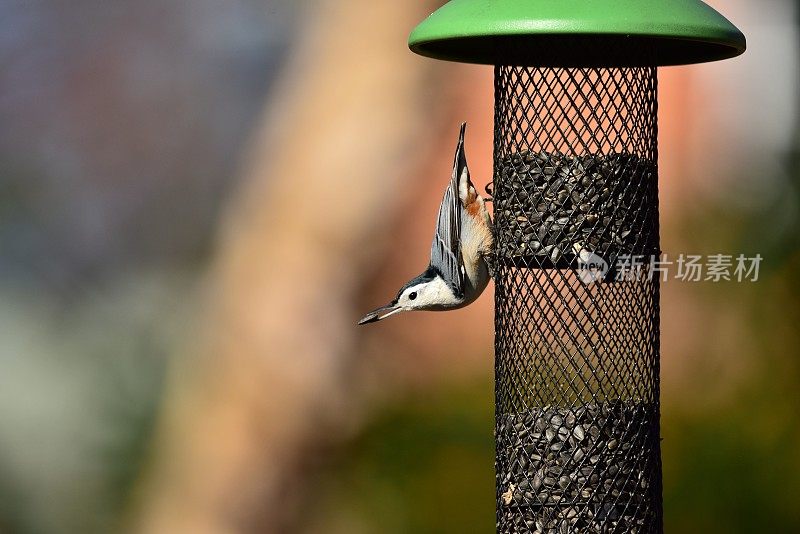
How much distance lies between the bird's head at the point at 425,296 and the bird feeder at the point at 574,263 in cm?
45

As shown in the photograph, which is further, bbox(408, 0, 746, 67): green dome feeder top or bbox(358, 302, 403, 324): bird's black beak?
bbox(358, 302, 403, 324): bird's black beak

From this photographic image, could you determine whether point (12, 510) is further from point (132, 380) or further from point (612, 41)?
point (612, 41)

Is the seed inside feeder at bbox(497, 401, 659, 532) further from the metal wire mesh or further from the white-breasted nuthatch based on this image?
the white-breasted nuthatch

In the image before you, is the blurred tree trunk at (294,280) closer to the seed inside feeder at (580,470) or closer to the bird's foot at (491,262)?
the bird's foot at (491,262)

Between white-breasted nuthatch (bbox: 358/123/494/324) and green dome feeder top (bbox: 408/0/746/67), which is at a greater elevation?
green dome feeder top (bbox: 408/0/746/67)

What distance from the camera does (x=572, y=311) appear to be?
9.25 ft

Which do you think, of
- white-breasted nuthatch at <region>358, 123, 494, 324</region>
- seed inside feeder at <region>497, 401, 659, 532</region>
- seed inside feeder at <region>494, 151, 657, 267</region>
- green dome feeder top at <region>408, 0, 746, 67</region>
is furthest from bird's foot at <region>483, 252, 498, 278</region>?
green dome feeder top at <region>408, 0, 746, 67</region>

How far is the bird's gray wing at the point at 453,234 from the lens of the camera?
10.9 ft

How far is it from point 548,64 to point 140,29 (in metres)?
2.75

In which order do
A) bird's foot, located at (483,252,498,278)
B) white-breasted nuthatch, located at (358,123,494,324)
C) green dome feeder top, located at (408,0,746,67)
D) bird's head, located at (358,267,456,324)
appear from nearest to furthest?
1. green dome feeder top, located at (408,0,746,67)
2. bird's foot, located at (483,252,498,278)
3. white-breasted nuthatch, located at (358,123,494,324)
4. bird's head, located at (358,267,456,324)

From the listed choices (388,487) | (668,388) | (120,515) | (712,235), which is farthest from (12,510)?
(712,235)

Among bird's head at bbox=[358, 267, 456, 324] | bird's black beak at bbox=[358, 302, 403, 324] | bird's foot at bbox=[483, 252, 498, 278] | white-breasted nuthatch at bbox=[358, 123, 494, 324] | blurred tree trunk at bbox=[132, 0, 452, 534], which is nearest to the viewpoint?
bird's foot at bbox=[483, 252, 498, 278]

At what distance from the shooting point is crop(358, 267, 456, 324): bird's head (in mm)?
3432

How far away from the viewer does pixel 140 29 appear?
17.0 ft
